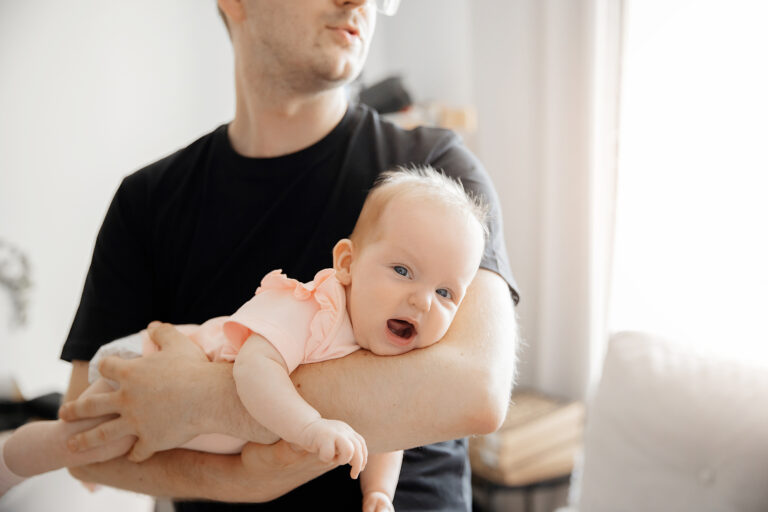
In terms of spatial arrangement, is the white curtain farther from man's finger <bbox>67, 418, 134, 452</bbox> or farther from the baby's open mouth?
man's finger <bbox>67, 418, 134, 452</bbox>

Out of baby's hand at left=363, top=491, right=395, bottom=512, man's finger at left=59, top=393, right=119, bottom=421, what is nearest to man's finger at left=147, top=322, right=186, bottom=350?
man's finger at left=59, top=393, right=119, bottom=421

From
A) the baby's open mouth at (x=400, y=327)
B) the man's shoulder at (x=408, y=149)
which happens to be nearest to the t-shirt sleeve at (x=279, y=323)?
the baby's open mouth at (x=400, y=327)

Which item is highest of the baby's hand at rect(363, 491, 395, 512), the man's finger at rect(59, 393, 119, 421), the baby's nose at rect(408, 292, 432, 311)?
the baby's nose at rect(408, 292, 432, 311)

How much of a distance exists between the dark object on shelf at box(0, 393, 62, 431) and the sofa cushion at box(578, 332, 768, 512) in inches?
62.8

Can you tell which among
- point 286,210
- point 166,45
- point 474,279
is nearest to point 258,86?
point 286,210

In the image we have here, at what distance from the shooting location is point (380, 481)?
964mm

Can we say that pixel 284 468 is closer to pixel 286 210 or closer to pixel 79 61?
pixel 286 210

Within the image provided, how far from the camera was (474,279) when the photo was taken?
0.95m

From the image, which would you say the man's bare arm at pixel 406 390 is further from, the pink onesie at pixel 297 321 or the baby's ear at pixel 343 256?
the baby's ear at pixel 343 256

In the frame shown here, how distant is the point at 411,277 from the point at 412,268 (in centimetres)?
1

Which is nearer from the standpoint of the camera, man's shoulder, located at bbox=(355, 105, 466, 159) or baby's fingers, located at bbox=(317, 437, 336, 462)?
baby's fingers, located at bbox=(317, 437, 336, 462)

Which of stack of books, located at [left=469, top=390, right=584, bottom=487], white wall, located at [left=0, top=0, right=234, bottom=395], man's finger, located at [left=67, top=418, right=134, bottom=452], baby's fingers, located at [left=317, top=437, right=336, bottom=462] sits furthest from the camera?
stack of books, located at [left=469, top=390, right=584, bottom=487]

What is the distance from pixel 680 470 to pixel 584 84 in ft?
4.45

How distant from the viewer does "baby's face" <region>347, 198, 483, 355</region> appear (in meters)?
0.84
